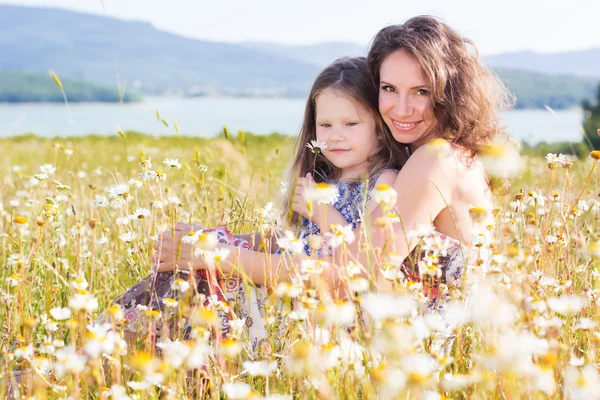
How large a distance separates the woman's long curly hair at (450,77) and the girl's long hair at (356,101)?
9cm

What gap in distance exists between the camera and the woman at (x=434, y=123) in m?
2.52

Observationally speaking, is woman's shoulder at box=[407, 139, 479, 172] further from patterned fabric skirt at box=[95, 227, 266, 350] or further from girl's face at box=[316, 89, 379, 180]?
patterned fabric skirt at box=[95, 227, 266, 350]

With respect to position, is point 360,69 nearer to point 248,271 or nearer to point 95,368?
point 248,271

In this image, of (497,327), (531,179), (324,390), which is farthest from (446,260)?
(531,179)

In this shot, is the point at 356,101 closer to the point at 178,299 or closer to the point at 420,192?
the point at 420,192

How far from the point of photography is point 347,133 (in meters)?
3.02

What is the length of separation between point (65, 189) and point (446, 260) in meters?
1.74

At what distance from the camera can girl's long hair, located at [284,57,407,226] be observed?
120 inches

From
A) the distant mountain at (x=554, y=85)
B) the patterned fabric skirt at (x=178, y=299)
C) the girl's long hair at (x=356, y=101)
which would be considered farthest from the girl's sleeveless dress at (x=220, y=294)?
the distant mountain at (x=554, y=85)

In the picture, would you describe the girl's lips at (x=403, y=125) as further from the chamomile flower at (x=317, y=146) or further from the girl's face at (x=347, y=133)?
the chamomile flower at (x=317, y=146)

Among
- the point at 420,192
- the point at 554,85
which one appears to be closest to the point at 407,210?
the point at 420,192

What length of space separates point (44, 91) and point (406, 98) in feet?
412

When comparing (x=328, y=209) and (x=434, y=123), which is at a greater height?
(x=434, y=123)

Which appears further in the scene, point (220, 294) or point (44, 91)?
point (44, 91)
